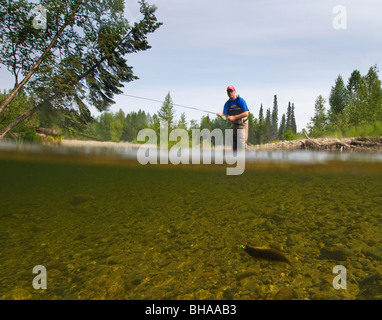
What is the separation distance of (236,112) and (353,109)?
52668 mm

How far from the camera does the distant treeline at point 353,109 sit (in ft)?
82.9

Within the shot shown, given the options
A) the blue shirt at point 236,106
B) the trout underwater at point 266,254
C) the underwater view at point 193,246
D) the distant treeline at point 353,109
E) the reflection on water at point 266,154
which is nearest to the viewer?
the underwater view at point 193,246

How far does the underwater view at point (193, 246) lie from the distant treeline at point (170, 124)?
64804 millimetres

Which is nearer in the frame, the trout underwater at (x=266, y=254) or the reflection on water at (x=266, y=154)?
the trout underwater at (x=266, y=254)

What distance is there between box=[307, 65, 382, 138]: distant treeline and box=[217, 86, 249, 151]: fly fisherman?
A: 17.5m

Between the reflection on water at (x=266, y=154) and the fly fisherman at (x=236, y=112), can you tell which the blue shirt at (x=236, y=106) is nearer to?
the fly fisherman at (x=236, y=112)

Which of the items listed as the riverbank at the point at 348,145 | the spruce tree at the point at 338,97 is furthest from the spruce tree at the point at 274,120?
the riverbank at the point at 348,145

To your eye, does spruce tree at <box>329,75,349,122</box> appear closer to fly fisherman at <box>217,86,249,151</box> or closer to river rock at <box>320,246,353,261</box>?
fly fisherman at <box>217,86,249,151</box>

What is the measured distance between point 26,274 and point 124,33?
2367 cm

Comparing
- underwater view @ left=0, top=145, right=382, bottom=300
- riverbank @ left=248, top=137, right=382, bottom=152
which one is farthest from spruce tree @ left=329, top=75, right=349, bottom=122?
underwater view @ left=0, top=145, right=382, bottom=300

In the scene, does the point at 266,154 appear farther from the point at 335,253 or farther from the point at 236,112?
the point at 335,253

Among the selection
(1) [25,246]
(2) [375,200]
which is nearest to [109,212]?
(1) [25,246]

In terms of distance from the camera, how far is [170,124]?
6912 centimetres

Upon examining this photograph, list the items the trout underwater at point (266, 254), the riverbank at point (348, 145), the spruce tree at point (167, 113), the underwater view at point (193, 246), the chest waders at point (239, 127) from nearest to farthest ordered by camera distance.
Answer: the underwater view at point (193, 246) < the trout underwater at point (266, 254) < the chest waders at point (239, 127) < the riverbank at point (348, 145) < the spruce tree at point (167, 113)
